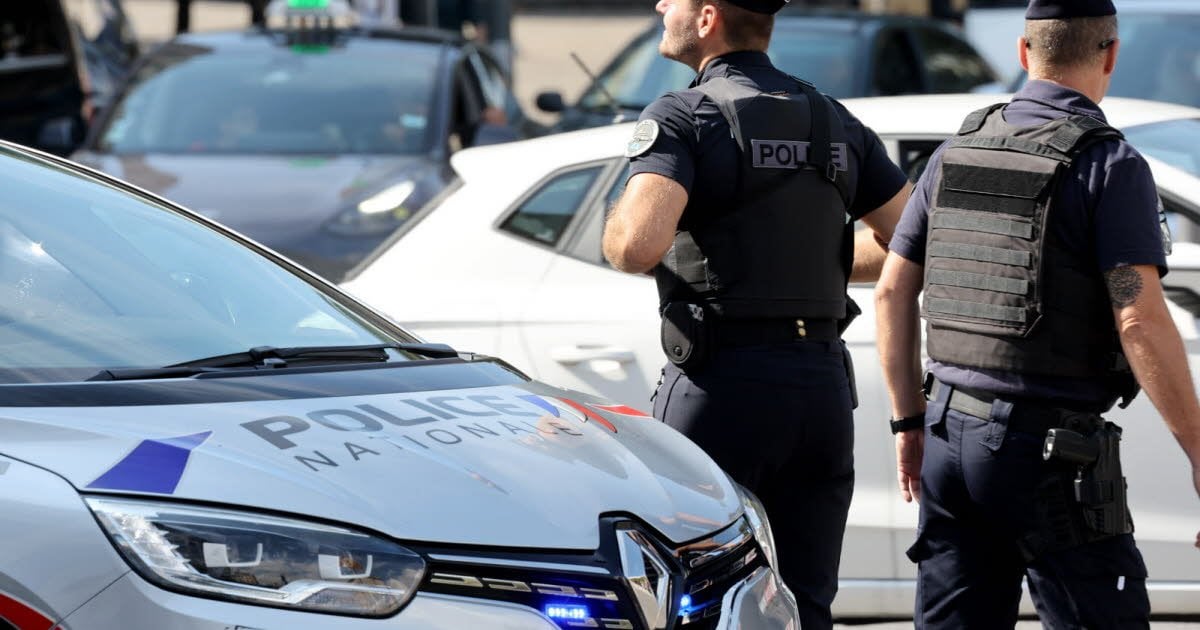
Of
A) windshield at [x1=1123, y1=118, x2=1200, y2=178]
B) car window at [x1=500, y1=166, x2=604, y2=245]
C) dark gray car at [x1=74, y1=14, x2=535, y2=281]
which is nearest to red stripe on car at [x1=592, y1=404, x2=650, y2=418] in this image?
car window at [x1=500, y1=166, x2=604, y2=245]

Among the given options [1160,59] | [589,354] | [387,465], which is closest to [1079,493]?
[387,465]

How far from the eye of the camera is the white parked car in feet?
14.6

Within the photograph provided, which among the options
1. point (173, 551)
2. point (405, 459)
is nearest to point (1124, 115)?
point (405, 459)

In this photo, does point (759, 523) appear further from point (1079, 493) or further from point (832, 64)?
point (832, 64)

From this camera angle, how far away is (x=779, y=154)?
352 cm

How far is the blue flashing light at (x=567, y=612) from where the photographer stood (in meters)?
2.47

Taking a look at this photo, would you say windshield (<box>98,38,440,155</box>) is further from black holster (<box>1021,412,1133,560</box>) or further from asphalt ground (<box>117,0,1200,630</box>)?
asphalt ground (<box>117,0,1200,630</box>)

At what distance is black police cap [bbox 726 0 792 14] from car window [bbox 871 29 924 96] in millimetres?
5370

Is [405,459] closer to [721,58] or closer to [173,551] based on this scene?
[173,551]

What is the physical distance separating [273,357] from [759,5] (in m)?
1.28

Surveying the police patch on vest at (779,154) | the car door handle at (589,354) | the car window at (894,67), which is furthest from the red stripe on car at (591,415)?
the car window at (894,67)

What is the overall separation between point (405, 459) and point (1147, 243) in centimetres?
143

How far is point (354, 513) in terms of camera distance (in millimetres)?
2426

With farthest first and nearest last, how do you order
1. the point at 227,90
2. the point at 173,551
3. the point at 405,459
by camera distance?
1. the point at 227,90
2. the point at 405,459
3. the point at 173,551
